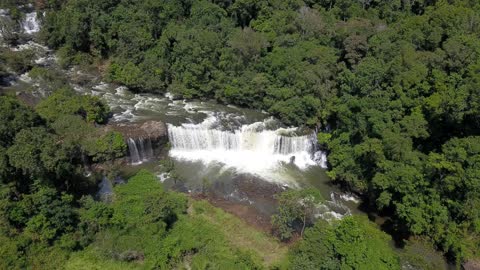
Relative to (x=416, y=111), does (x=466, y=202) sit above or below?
below

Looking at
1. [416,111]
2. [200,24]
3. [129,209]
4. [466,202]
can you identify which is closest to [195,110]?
[200,24]

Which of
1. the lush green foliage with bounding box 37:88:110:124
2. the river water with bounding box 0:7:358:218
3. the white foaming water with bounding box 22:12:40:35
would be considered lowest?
the river water with bounding box 0:7:358:218

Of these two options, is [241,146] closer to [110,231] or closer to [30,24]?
[110,231]

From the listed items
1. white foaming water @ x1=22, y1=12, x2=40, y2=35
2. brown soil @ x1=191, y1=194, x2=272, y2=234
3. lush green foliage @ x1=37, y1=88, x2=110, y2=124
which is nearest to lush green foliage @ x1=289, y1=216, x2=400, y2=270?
brown soil @ x1=191, y1=194, x2=272, y2=234

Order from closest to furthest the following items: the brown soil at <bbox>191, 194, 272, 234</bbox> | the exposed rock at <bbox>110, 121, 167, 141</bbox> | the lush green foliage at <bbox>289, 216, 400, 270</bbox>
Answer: the lush green foliage at <bbox>289, 216, 400, 270</bbox> < the brown soil at <bbox>191, 194, 272, 234</bbox> < the exposed rock at <bbox>110, 121, 167, 141</bbox>

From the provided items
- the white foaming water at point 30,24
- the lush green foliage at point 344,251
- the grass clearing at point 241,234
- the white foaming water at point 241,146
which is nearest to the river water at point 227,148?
the white foaming water at point 241,146

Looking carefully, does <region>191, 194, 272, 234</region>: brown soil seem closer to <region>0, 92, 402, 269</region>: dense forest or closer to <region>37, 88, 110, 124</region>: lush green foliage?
<region>0, 92, 402, 269</region>: dense forest

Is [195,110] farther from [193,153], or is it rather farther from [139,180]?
[139,180]

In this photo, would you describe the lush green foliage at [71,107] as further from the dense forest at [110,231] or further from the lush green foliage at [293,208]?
the lush green foliage at [293,208]
